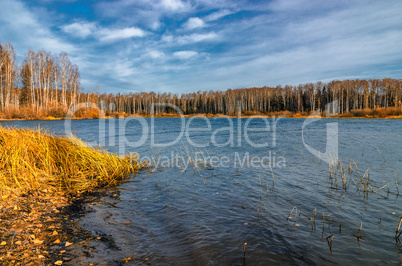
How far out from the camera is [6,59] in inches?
2114

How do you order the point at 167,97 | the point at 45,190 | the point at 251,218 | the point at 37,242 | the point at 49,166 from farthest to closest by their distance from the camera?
the point at 167,97
the point at 49,166
the point at 45,190
the point at 251,218
the point at 37,242

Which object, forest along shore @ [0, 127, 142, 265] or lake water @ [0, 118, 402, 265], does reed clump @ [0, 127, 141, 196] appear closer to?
forest along shore @ [0, 127, 142, 265]

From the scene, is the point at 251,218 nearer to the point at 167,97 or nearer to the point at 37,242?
the point at 37,242

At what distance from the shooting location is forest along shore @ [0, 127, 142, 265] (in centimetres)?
393

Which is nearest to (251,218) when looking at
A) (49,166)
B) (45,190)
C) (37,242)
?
(37,242)

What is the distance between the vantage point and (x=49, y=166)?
7.31 m

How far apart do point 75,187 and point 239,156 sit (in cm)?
1065

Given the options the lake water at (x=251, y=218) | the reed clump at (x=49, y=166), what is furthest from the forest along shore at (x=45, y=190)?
the lake water at (x=251, y=218)

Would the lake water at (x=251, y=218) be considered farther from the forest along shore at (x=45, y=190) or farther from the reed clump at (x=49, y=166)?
the reed clump at (x=49, y=166)

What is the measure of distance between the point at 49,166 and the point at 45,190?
3.39ft

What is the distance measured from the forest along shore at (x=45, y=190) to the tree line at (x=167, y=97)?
5620 cm

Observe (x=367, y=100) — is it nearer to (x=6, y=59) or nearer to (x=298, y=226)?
(x=298, y=226)

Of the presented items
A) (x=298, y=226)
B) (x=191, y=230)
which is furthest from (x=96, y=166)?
(x=298, y=226)

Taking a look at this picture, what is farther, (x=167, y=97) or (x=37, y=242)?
(x=167, y=97)
